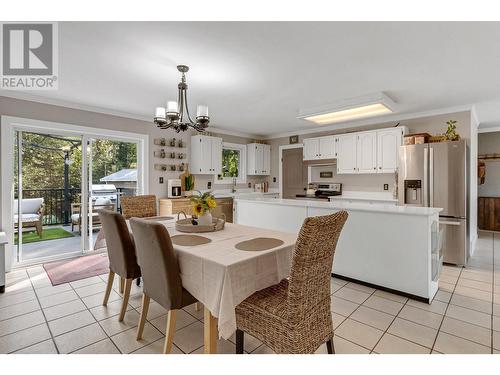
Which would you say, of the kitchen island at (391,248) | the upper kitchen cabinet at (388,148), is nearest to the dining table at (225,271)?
the kitchen island at (391,248)

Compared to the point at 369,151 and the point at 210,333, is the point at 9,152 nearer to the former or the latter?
the point at 210,333

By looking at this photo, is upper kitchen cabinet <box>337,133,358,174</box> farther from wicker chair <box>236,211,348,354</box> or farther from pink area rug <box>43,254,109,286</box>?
pink area rug <box>43,254,109,286</box>

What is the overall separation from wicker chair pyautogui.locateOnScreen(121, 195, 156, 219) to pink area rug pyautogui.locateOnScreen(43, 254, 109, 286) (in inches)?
38.2

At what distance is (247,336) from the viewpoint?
80.0 inches

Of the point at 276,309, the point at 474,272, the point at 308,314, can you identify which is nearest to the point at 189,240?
the point at 276,309

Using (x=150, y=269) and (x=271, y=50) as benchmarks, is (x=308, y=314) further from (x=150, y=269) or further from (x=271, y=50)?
(x=271, y=50)

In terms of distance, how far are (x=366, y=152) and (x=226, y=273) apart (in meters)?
4.23

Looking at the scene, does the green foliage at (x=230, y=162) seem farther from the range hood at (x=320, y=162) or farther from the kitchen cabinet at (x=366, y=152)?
the kitchen cabinet at (x=366, y=152)

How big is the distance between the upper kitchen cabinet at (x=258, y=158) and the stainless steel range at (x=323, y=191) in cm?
139

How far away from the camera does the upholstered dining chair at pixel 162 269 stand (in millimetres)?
1640

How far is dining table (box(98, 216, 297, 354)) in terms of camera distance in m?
1.51

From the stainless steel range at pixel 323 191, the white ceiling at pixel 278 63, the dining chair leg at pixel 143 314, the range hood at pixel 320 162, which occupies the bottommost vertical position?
the dining chair leg at pixel 143 314

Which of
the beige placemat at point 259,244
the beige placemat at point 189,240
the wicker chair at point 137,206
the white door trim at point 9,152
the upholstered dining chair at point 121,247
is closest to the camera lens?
the beige placemat at point 259,244

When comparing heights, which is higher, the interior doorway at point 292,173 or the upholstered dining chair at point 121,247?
the interior doorway at point 292,173
